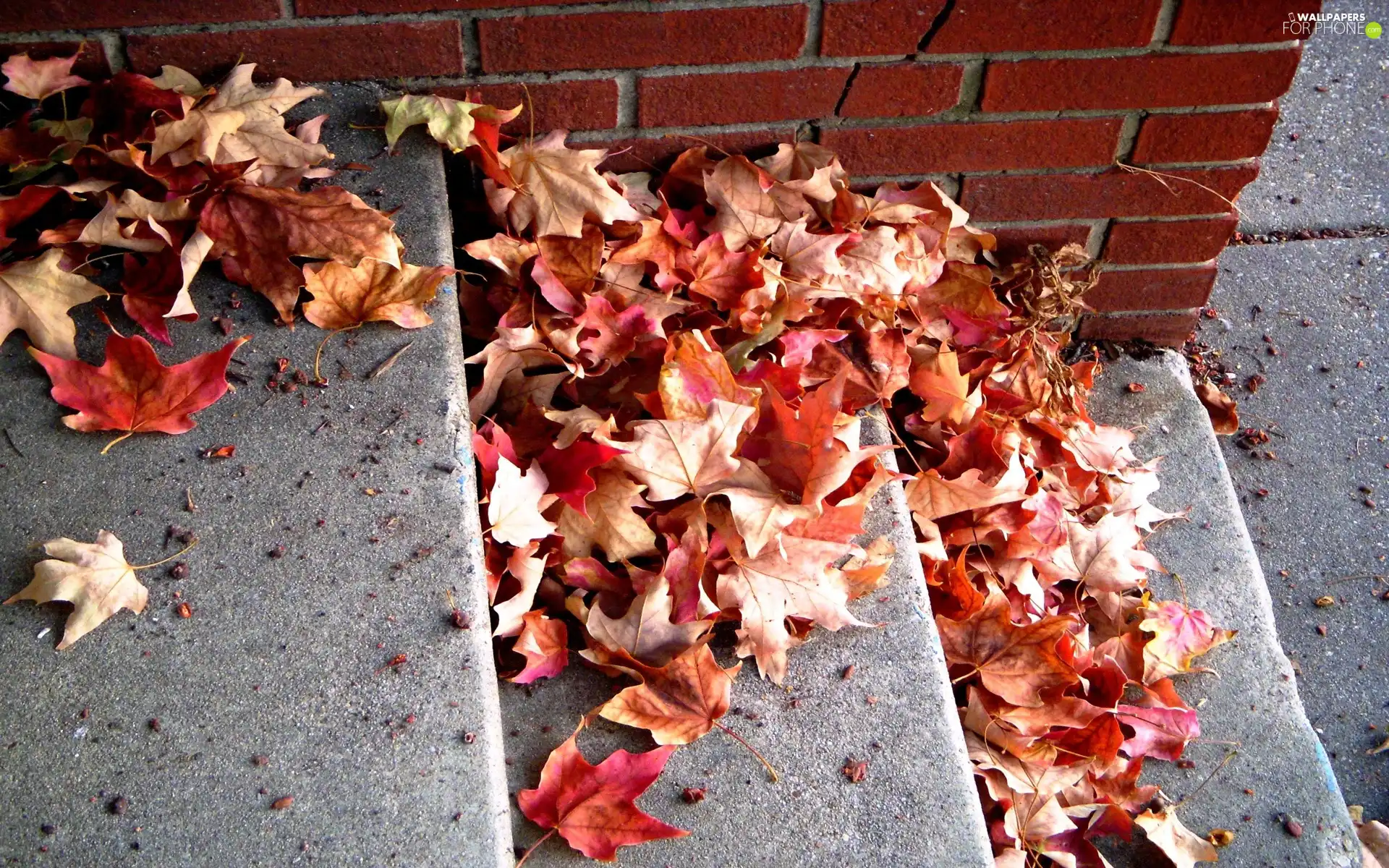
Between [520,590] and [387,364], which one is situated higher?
[387,364]

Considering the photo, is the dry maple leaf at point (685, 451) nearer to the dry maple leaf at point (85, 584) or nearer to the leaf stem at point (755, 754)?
the leaf stem at point (755, 754)

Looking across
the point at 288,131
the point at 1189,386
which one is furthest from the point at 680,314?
the point at 1189,386

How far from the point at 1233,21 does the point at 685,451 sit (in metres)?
1.13

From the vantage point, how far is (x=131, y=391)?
1398 millimetres

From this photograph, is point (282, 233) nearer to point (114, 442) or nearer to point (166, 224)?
point (166, 224)

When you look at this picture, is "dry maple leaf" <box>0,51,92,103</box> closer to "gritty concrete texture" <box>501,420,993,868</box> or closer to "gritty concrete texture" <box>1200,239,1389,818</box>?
"gritty concrete texture" <box>501,420,993,868</box>

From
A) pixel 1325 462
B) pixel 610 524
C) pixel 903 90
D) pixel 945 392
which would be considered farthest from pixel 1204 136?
pixel 610 524

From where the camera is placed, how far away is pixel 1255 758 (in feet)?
5.76

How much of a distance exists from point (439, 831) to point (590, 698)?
27 centimetres

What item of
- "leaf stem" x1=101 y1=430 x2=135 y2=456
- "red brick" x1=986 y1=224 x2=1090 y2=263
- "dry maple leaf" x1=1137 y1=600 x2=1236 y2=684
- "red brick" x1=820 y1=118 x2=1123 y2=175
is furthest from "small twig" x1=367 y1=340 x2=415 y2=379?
"dry maple leaf" x1=1137 y1=600 x2=1236 y2=684

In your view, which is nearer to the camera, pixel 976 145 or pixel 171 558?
pixel 171 558

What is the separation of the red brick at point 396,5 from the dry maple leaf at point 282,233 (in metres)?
0.30

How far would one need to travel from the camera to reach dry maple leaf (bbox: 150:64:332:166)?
1.53 meters

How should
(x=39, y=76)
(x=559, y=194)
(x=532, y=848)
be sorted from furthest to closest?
1. (x=559, y=194)
2. (x=39, y=76)
3. (x=532, y=848)
